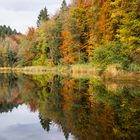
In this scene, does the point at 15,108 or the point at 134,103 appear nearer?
the point at 134,103

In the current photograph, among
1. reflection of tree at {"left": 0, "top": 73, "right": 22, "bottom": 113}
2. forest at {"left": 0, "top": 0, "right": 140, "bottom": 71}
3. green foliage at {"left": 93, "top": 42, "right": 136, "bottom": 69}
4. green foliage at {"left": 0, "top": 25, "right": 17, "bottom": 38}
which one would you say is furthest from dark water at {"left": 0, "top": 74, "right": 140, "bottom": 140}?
green foliage at {"left": 0, "top": 25, "right": 17, "bottom": 38}

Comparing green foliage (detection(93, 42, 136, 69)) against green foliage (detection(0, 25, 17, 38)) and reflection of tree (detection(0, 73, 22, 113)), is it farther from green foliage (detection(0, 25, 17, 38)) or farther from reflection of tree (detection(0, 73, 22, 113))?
green foliage (detection(0, 25, 17, 38))

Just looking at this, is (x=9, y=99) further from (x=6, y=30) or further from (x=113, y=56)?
(x=6, y=30)

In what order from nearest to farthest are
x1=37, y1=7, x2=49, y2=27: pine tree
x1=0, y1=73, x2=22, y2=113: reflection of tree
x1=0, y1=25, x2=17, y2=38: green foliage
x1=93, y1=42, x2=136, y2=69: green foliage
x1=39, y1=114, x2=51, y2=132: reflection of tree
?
x1=39, y1=114, x2=51, y2=132: reflection of tree
x1=0, y1=73, x2=22, y2=113: reflection of tree
x1=93, y1=42, x2=136, y2=69: green foliage
x1=37, y1=7, x2=49, y2=27: pine tree
x1=0, y1=25, x2=17, y2=38: green foliage

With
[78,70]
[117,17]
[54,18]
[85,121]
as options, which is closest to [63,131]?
[85,121]

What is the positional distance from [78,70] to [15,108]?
33235 mm

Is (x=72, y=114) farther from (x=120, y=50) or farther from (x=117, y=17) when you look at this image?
(x=117, y=17)

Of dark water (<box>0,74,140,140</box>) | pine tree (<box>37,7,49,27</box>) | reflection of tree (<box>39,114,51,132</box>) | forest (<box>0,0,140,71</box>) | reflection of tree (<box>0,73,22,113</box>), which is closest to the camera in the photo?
dark water (<box>0,74,140,140</box>)

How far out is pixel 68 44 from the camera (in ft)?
222

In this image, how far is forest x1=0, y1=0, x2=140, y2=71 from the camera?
121 ft

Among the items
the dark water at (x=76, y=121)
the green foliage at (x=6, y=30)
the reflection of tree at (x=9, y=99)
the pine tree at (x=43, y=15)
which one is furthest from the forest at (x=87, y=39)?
the green foliage at (x=6, y=30)

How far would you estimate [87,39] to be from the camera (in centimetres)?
6334

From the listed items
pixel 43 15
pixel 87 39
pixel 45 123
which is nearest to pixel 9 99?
pixel 45 123

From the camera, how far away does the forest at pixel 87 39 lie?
36.8 meters
